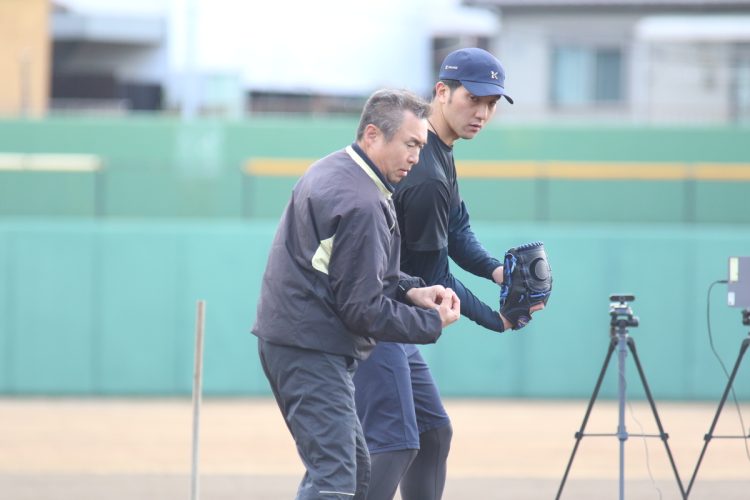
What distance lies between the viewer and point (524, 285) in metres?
4.94

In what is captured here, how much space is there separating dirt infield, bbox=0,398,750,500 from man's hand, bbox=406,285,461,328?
2.65 meters

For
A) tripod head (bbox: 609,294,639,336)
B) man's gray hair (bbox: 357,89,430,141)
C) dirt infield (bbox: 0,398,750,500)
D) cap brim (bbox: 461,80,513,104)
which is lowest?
dirt infield (bbox: 0,398,750,500)

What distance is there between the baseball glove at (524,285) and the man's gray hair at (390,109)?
807 millimetres

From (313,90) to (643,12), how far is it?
766 centimetres

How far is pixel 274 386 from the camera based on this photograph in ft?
15.0

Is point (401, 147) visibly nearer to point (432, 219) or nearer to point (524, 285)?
point (432, 219)

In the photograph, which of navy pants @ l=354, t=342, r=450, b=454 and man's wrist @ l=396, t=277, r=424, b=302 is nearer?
man's wrist @ l=396, t=277, r=424, b=302

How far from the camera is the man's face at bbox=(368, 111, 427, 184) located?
14.6 feet

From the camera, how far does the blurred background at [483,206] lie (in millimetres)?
11586

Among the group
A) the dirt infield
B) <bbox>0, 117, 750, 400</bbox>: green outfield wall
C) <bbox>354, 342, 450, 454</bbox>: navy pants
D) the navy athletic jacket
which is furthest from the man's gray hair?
<bbox>0, 117, 750, 400</bbox>: green outfield wall

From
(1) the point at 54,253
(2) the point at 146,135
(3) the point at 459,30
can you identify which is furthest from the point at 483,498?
(3) the point at 459,30

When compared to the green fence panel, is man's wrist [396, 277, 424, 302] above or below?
above

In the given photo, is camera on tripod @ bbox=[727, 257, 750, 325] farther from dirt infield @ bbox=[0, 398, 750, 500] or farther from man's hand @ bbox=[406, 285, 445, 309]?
man's hand @ bbox=[406, 285, 445, 309]

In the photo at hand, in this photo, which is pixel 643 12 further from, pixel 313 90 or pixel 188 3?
pixel 188 3
